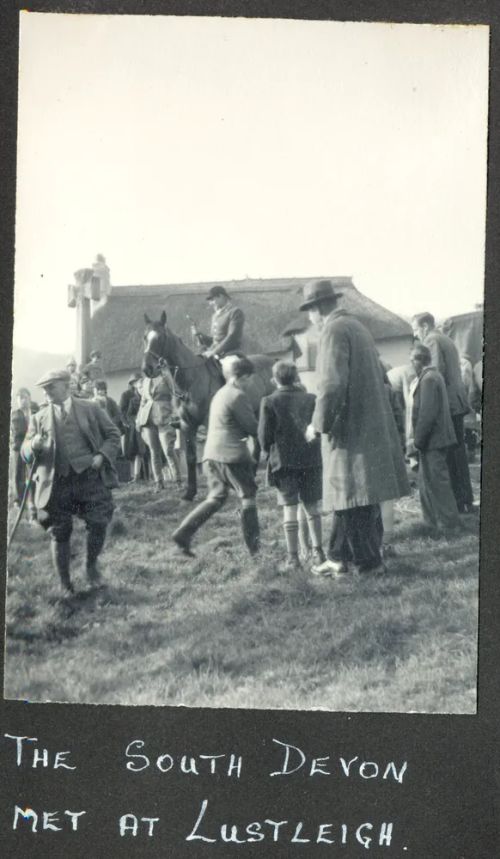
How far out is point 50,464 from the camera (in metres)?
4.36

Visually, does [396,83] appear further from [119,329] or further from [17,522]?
[17,522]

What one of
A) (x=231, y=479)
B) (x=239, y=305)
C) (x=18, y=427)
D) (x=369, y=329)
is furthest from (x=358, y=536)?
(x=18, y=427)

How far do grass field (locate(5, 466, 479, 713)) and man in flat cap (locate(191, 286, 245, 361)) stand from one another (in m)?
0.78

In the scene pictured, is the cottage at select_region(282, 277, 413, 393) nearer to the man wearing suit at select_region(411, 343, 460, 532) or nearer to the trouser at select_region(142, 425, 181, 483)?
the man wearing suit at select_region(411, 343, 460, 532)

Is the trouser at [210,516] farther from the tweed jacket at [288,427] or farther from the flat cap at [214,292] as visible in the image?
the flat cap at [214,292]

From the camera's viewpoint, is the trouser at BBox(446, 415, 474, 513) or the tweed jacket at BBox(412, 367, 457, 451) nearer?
the trouser at BBox(446, 415, 474, 513)

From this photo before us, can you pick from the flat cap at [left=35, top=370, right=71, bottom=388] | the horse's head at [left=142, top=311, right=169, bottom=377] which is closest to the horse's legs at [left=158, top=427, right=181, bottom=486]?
the horse's head at [left=142, top=311, right=169, bottom=377]

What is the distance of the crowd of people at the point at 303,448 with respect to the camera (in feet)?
14.1

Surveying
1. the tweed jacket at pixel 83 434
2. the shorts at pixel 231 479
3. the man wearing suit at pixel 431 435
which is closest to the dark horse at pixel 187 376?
the shorts at pixel 231 479

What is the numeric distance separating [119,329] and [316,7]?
1905 millimetres

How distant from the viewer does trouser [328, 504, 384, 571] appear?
4.30 meters

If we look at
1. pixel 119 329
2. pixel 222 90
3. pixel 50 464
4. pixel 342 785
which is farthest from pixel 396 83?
pixel 342 785

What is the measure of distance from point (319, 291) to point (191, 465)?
3.64 feet

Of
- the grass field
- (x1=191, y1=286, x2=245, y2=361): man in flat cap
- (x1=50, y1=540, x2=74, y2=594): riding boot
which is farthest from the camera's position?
(x1=191, y1=286, x2=245, y2=361): man in flat cap
